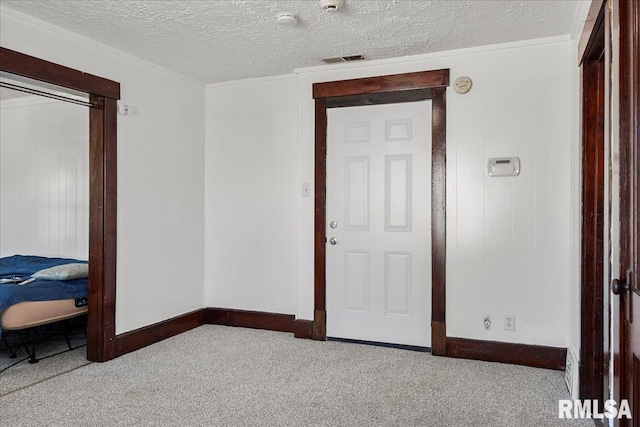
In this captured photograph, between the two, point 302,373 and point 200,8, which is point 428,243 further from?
point 200,8

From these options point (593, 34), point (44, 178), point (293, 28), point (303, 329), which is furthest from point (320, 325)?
point (44, 178)

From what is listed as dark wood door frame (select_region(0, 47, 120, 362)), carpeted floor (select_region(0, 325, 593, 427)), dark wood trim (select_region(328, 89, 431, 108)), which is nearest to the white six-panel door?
dark wood trim (select_region(328, 89, 431, 108))

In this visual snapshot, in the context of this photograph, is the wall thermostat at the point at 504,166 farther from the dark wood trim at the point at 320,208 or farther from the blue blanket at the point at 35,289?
the blue blanket at the point at 35,289

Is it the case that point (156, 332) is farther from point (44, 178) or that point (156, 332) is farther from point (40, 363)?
point (44, 178)

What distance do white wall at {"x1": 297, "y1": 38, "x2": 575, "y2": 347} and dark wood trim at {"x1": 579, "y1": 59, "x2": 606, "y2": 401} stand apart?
53 cm

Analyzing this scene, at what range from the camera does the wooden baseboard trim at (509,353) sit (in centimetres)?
322

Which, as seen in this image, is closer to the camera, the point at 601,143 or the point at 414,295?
the point at 601,143

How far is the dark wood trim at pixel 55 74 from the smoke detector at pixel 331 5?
5.75 feet

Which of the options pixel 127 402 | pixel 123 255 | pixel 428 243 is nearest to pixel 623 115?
pixel 428 243

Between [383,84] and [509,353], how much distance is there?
225 cm

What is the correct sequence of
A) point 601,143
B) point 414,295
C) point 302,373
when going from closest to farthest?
point 601,143 < point 302,373 < point 414,295

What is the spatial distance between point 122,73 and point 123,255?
1.40 metres

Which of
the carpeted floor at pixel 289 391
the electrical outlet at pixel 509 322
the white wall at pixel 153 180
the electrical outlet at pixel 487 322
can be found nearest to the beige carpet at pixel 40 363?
the carpeted floor at pixel 289 391

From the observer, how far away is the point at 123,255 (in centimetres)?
356
